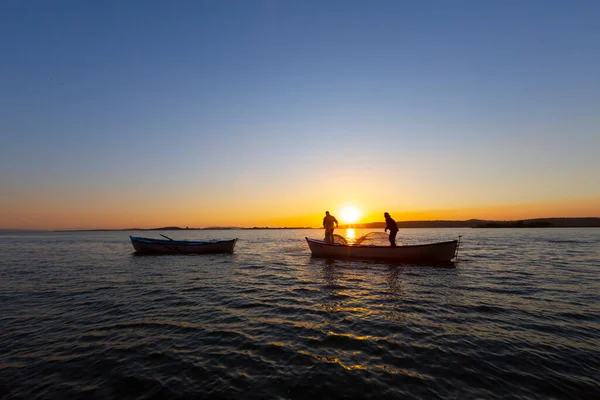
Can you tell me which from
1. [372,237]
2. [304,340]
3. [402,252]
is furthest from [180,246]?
[372,237]

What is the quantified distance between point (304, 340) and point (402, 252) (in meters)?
18.5

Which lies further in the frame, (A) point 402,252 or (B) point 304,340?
(A) point 402,252

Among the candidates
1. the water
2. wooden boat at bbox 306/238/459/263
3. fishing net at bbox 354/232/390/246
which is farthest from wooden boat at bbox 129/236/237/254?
the water

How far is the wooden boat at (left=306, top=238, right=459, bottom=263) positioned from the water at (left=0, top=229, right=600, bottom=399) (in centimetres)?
740

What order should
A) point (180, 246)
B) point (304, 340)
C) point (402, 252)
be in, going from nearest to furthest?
1. point (304, 340)
2. point (402, 252)
3. point (180, 246)

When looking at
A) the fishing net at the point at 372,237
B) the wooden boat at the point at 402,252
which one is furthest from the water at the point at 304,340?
the fishing net at the point at 372,237

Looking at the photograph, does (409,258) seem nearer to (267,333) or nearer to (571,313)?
(571,313)

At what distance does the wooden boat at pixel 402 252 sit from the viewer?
23812 mm

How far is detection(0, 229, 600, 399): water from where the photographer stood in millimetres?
6027

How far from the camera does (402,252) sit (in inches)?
968

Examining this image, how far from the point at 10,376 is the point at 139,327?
3349 mm

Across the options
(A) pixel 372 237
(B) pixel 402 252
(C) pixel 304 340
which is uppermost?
(A) pixel 372 237

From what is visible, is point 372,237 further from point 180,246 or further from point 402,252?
point 180,246

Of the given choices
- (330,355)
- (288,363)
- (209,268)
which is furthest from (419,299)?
(209,268)
